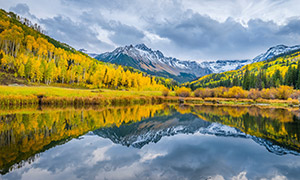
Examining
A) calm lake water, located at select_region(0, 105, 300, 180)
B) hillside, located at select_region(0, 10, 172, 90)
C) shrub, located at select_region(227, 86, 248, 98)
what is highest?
hillside, located at select_region(0, 10, 172, 90)

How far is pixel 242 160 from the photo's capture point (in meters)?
11.0

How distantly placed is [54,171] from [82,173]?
1.47 meters

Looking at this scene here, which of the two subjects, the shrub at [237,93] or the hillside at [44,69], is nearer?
the hillside at [44,69]

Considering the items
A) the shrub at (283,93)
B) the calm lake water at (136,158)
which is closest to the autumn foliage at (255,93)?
the shrub at (283,93)

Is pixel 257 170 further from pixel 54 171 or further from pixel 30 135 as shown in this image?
pixel 30 135

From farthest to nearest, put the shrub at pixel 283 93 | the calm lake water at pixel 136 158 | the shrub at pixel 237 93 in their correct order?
the shrub at pixel 237 93 < the shrub at pixel 283 93 < the calm lake water at pixel 136 158

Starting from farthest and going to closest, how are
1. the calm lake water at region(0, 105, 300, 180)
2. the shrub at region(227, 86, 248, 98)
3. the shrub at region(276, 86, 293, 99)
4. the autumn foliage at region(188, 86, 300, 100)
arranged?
Result: 1. the shrub at region(227, 86, 248, 98)
2. the autumn foliage at region(188, 86, 300, 100)
3. the shrub at region(276, 86, 293, 99)
4. the calm lake water at region(0, 105, 300, 180)

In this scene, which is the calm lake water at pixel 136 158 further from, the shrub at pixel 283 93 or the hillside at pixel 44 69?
the shrub at pixel 283 93

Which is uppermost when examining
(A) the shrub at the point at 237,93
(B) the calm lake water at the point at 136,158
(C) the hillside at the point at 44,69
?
(C) the hillside at the point at 44,69

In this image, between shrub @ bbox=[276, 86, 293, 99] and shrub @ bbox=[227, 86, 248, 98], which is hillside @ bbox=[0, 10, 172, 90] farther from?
shrub @ bbox=[276, 86, 293, 99]

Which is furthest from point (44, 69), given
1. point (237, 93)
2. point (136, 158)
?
point (237, 93)

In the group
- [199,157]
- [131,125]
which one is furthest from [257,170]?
[131,125]

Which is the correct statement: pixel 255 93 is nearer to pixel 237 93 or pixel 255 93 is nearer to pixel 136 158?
pixel 237 93

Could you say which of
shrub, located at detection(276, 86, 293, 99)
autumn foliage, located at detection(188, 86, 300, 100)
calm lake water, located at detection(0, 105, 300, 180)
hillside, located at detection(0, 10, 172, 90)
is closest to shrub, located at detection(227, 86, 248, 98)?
autumn foliage, located at detection(188, 86, 300, 100)
